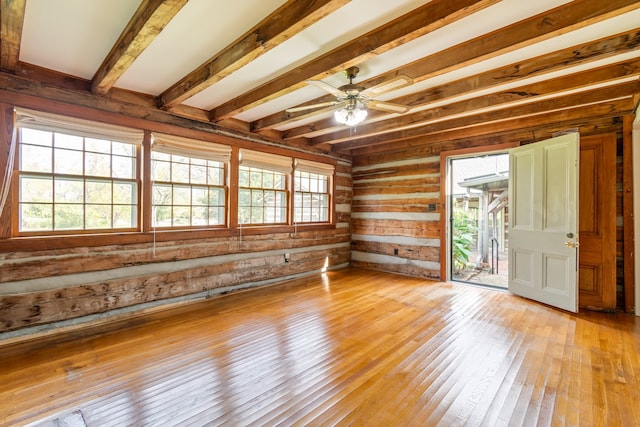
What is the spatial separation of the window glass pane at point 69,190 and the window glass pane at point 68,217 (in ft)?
0.22

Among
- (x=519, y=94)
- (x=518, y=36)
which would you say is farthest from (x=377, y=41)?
(x=519, y=94)

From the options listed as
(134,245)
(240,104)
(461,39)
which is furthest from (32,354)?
(461,39)

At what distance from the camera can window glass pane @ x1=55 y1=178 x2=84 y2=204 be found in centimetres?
318

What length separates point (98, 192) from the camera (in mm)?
3449

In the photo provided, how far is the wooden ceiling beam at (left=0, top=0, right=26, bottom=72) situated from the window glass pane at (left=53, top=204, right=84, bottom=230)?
1417 mm

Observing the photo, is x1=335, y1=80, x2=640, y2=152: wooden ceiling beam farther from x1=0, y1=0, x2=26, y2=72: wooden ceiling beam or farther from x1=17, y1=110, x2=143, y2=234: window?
x1=0, y1=0, x2=26, y2=72: wooden ceiling beam

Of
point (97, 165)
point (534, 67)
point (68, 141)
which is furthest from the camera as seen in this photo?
point (97, 165)

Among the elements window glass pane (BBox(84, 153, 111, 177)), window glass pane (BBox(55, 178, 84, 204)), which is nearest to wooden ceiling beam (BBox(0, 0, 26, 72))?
window glass pane (BBox(84, 153, 111, 177))

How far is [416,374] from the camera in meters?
2.37

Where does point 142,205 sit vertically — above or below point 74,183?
below

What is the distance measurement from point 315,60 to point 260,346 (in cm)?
283

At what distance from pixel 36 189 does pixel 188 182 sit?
1.59m

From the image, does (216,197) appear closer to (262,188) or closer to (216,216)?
(216,216)

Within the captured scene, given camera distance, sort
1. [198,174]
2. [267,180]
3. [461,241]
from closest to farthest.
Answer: [198,174] < [267,180] < [461,241]
